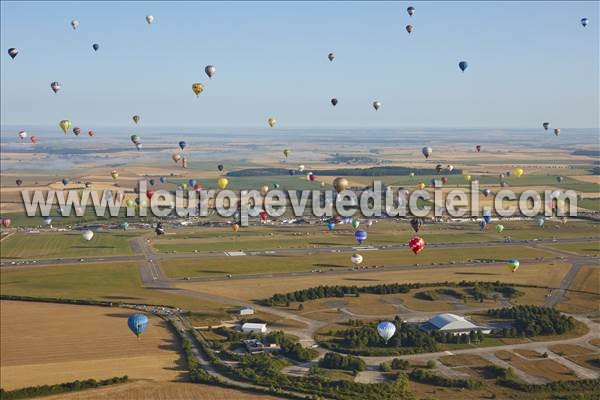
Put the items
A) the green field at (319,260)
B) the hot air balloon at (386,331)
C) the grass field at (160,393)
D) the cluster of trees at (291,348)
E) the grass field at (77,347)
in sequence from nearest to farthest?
the grass field at (160,393) < the grass field at (77,347) < the cluster of trees at (291,348) < the hot air balloon at (386,331) < the green field at (319,260)

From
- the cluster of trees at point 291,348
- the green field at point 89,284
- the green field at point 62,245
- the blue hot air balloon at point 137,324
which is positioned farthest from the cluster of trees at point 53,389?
the green field at point 62,245

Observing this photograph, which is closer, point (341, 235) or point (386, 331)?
point (386, 331)

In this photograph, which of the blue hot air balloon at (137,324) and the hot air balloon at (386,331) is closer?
the blue hot air balloon at (137,324)

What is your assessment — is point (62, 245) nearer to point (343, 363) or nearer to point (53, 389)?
point (53, 389)

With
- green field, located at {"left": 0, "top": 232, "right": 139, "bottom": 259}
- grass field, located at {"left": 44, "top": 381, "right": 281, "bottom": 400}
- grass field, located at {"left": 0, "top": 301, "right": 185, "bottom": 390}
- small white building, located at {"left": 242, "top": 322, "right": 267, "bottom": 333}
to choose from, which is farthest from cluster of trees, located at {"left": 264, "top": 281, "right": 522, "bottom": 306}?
green field, located at {"left": 0, "top": 232, "right": 139, "bottom": 259}

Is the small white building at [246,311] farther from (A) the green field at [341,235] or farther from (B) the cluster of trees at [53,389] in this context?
(A) the green field at [341,235]

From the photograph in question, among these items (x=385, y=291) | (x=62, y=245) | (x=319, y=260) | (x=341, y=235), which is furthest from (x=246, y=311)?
(x=62, y=245)
